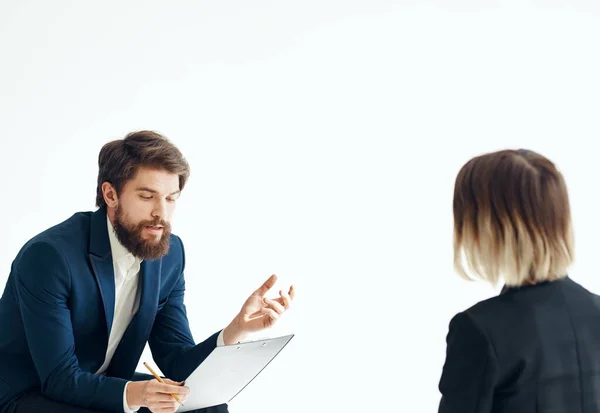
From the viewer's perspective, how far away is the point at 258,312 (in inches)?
101

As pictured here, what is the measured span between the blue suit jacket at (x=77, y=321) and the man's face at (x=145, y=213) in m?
0.06

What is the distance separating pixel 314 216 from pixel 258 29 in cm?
94

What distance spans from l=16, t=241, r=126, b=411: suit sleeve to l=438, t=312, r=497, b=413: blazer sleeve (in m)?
1.01

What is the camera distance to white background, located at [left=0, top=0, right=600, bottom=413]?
416cm

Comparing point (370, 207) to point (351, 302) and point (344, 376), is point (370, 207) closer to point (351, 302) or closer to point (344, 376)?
point (351, 302)

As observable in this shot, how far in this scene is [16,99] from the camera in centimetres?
408

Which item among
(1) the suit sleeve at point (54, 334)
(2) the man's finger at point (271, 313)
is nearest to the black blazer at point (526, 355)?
(2) the man's finger at point (271, 313)

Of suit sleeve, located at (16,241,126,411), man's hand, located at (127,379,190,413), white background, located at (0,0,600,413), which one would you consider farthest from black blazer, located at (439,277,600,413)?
white background, located at (0,0,600,413)

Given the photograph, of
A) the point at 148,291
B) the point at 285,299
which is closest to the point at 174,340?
the point at 148,291

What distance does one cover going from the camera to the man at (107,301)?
Answer: 90.2 inches

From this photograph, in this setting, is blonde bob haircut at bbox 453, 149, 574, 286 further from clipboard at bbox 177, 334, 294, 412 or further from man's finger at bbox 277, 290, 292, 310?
man's finger at bbox 277, 290, 292, 310

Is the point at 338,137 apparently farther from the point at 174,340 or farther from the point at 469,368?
the point at 469,368

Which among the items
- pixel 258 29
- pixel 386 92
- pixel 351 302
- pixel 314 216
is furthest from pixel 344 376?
pixel 258 29

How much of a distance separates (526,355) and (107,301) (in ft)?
4.22
